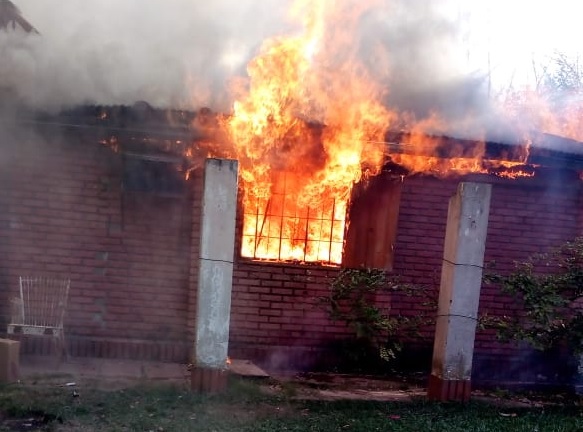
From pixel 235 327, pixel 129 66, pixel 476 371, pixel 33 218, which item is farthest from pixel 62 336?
pixel 476 371

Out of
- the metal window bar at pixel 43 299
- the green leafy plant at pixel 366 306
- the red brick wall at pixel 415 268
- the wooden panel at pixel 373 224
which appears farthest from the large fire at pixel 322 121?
the metal window bar at pixel 43 299

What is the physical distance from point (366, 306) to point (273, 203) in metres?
1.83

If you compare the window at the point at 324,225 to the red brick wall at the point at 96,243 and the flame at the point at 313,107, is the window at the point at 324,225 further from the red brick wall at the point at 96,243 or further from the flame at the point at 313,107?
the red brick wall at the point at 96,243

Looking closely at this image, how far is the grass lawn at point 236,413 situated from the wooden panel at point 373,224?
211cm

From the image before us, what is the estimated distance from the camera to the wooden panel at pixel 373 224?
8.29m

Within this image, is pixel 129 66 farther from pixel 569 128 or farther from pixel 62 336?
pixel 569 128

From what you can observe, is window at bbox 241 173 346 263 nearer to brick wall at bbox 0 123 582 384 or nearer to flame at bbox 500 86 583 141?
brick wall at bbox 0 123 582 384

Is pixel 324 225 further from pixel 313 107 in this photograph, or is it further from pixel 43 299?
pixel 43 299

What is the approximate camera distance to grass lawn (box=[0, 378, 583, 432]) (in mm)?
5547

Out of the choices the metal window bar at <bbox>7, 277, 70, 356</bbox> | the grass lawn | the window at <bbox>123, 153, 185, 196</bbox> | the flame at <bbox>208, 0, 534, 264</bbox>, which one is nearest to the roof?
the window at <bbox>123, 153, 185, 196</bbox>

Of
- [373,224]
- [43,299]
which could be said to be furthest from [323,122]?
[43,299]

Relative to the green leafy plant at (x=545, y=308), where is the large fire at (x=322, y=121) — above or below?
above

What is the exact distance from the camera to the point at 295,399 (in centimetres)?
Answer: 674

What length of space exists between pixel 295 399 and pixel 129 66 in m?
4.06
